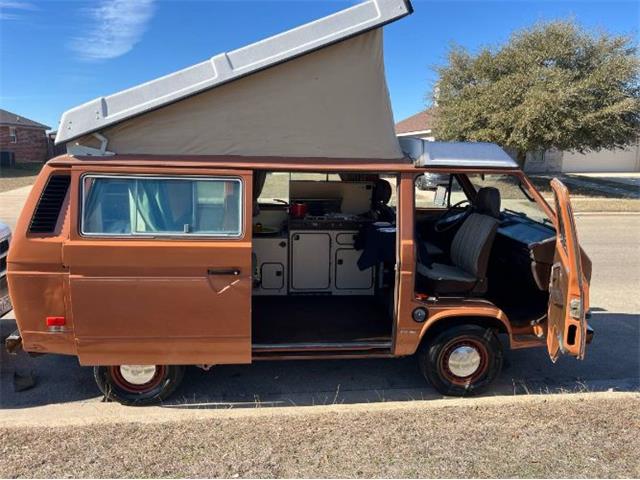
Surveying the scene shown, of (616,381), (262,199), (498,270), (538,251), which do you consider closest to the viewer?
(538,251)

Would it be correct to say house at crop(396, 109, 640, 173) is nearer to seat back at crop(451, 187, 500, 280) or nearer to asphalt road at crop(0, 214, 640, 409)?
seat back at crop(451, 187, 500, 280)

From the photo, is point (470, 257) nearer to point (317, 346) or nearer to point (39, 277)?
point (317, 346)

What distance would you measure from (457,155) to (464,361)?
5.67 ft

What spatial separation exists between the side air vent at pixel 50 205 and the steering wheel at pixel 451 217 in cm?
375

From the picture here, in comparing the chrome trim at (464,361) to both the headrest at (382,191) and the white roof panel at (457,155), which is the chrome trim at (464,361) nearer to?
the white roof panel at (457,155)

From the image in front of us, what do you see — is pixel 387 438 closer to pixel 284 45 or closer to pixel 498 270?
pixel 498 270

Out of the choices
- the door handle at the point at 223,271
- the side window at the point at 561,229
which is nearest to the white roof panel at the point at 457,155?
the side window at the point at 561,229

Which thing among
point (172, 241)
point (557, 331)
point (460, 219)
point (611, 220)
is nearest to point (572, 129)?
point (611, 220)

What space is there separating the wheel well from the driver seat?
0.88 feet

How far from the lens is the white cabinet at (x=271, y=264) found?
5852 millimetres

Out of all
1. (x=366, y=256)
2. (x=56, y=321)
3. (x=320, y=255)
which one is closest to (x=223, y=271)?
(x=56, y=321)

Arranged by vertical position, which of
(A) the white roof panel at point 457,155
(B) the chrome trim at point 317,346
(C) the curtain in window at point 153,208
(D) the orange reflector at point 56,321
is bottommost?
(B) the chrome trim at point 317,346

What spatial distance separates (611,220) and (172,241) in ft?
50.6

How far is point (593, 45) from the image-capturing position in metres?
21.9
